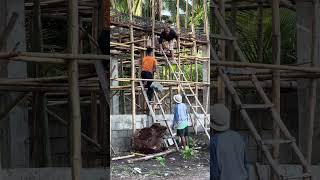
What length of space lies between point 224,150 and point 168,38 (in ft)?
1.19

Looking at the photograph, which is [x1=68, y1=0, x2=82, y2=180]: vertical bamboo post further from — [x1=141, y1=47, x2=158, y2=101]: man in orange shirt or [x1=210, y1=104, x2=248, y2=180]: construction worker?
[x1=210, y1=104, x2=248, y2=180]: construction worker

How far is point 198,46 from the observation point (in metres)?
1.25

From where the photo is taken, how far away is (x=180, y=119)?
1.20 metres

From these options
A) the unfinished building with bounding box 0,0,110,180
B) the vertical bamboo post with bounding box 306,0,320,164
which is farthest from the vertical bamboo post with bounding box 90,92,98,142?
the vertical bamboo post with bounding box 306,0,320,164

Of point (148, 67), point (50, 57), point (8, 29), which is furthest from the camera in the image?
point (8, 29)

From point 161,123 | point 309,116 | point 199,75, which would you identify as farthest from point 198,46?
point 309,116

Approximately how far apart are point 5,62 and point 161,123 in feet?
1.82

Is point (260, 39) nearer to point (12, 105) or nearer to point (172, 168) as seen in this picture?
point (172, 168)

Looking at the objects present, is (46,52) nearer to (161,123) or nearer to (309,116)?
(161,123)

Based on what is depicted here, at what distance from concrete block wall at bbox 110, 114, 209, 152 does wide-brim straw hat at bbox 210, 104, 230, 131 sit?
151 millimetres

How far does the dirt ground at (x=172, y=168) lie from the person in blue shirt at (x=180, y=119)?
0.04m

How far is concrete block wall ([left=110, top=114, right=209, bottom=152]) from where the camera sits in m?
1.18

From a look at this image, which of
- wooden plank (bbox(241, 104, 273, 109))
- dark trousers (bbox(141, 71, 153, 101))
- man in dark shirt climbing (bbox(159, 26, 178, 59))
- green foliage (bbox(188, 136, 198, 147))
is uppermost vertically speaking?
man in dark shirt climbing (bbox(159, 26, 178, 59))

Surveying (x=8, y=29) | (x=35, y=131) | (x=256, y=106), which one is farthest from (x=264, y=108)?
(x=8, y=29)
